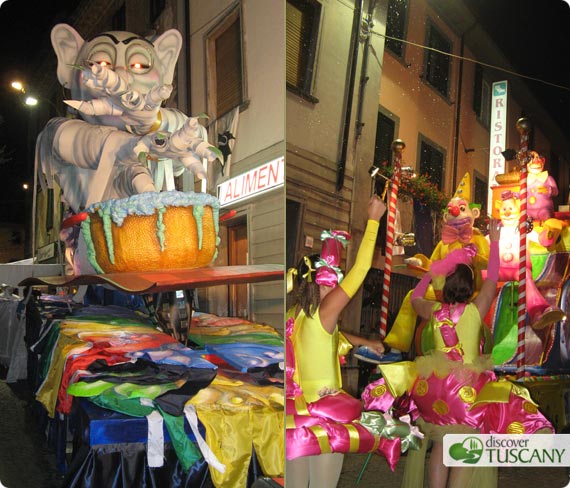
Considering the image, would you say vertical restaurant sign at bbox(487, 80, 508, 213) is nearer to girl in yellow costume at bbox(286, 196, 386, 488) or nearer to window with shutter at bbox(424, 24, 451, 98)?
window with shutter at bbox(424, 24, 451, 98)

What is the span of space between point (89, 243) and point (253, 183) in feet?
2.02

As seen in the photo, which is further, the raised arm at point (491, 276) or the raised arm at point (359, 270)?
the raised arm at point (491, 276)

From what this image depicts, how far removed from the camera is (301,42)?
1430 mm

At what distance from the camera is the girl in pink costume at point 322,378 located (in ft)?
5.13

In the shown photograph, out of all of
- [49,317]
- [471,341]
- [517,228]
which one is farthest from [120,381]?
[517,228]

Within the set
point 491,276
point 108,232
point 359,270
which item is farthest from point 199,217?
point 491,276

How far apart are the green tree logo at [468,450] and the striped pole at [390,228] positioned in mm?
448

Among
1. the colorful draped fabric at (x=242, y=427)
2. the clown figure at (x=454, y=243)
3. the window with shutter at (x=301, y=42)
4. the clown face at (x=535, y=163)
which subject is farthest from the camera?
the clown face at (x=535, y=163)

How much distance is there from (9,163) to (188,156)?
2.37 feet

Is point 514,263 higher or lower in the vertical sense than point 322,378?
higher

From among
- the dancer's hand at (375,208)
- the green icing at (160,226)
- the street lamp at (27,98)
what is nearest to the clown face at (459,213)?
the dancer's hand at (375,208)

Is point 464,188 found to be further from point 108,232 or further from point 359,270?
point 108,232

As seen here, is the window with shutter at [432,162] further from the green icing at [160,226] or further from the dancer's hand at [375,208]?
the green icing at [160,226]

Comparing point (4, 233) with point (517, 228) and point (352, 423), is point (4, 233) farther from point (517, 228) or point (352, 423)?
point (517, 228)
